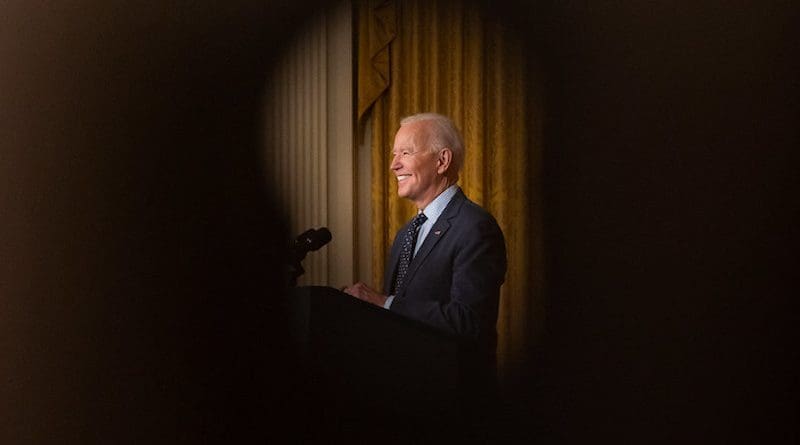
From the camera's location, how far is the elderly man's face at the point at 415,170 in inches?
55.1

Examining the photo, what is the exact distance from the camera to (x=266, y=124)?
4.62 feet

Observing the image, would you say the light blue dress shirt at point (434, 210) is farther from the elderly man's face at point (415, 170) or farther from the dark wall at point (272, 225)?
the dark wall at point (272, 225)

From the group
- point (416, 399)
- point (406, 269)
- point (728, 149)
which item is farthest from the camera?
point (728, 149)

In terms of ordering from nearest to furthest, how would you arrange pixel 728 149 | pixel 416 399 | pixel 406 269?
pixel 416 399 → pixel 406 269 → pixel 728 149

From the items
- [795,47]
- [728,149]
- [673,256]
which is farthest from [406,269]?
[795,47]

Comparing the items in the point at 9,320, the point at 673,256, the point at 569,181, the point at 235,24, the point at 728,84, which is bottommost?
the point at 9,320

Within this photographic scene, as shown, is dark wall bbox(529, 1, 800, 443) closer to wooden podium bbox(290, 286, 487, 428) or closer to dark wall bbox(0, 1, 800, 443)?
dark wall bbox(0, 1, 800, 443)

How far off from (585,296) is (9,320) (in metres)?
1.13

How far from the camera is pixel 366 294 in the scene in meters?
1.34

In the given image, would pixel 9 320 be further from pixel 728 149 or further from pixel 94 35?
pixel 728 149

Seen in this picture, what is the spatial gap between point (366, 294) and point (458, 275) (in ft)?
0.59

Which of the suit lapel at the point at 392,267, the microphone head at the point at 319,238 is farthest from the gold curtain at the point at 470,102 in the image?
the microphone head at the point at 319,238

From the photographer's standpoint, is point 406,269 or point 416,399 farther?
point 406,269

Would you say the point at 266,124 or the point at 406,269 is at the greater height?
the point at 266,124
